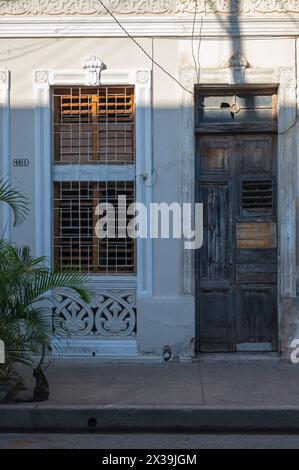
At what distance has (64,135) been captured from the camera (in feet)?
34.0

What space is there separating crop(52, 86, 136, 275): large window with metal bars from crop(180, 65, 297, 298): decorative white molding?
73 cm

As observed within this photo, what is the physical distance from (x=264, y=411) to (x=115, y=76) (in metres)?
4.86

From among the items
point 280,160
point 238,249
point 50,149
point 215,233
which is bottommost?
point 238,249

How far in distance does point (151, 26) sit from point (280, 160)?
241 cm

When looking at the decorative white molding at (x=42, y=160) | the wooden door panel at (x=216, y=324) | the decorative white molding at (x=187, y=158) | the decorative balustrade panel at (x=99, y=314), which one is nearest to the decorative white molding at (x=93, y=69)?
Result: the decorative white molding at (x=42, y=160)

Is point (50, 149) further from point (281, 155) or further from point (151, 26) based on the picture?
point (281, 155)

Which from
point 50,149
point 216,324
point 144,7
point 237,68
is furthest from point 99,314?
point 144,7

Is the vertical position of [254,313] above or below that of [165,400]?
above

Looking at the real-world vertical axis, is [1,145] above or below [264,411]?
above

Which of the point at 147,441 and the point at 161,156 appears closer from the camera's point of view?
the point at 147,441

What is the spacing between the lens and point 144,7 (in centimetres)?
1012

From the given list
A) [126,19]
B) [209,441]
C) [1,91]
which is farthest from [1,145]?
[209,441]

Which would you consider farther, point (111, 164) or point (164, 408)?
point (111, 164)
